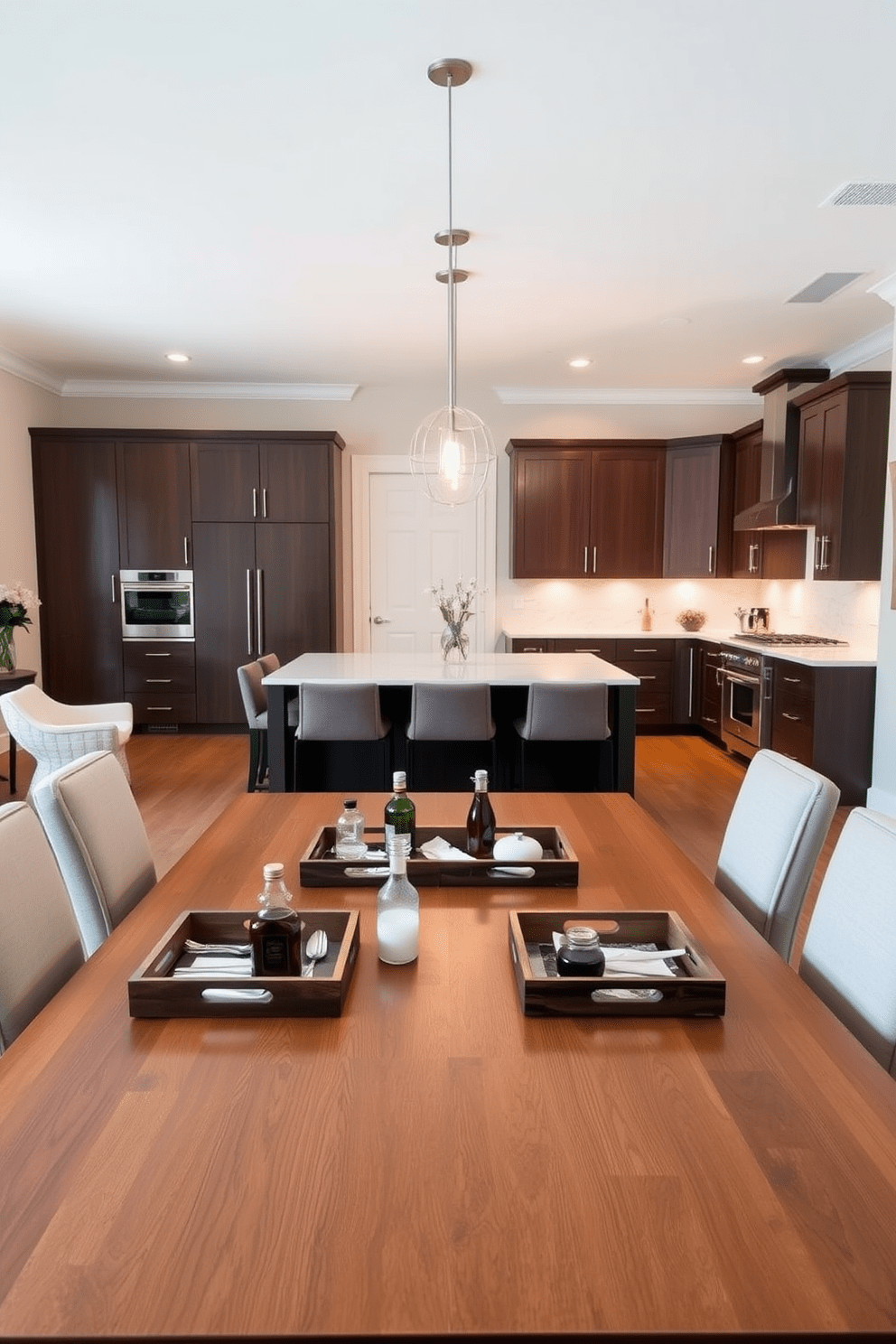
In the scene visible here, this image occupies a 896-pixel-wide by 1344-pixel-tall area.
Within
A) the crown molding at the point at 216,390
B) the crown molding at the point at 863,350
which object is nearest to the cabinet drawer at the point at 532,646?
the crown molding at the point at 216,390

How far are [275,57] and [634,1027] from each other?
112 inches

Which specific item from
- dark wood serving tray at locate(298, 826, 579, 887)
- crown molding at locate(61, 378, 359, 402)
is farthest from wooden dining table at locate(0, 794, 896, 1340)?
crown molding at locate(61, 378, 359, 402)

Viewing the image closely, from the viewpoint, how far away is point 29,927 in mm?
1414

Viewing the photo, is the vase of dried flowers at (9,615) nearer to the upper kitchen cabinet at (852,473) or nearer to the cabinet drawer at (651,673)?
the cabinet drawer at (651,673)

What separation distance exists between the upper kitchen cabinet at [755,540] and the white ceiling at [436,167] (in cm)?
110

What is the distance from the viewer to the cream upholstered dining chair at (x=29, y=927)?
1.33m

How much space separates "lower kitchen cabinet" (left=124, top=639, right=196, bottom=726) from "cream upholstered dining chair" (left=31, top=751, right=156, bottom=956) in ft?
16.8

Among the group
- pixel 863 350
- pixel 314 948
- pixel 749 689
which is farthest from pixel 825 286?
pixel 314 948

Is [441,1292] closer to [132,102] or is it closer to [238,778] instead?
[132,102]

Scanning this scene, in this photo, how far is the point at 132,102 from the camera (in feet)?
9.32

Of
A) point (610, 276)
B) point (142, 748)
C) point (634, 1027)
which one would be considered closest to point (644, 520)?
point (610, 276)

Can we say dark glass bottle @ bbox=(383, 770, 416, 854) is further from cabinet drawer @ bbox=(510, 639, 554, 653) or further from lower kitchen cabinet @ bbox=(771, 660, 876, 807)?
cabinet drawer @ bbox=(510, 639, 554, 653)

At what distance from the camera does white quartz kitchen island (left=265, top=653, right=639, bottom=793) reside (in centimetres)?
408

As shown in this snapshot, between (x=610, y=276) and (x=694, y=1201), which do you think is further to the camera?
(x=610, y=276)
